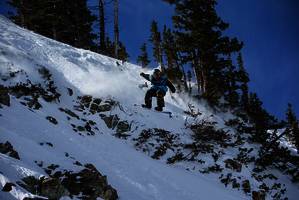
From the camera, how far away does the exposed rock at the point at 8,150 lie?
229 inches

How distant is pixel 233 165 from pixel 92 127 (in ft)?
21.8

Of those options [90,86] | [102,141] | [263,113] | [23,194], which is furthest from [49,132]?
[263,113]

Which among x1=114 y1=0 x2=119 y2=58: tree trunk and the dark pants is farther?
x1=114 y1=0 x2=119 y2=58: tree trunk

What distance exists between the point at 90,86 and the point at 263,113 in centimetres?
1214

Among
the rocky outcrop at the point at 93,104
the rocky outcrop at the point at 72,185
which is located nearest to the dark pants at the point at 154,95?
the rocky outcrop at the point at 93,104

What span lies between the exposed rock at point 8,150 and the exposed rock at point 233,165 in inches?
380

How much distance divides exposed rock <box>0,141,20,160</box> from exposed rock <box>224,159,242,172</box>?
9.66 meters

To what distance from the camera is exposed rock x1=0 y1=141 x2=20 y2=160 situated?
5809mm

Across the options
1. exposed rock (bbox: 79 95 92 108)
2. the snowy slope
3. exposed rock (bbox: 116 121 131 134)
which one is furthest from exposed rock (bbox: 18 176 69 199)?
exposed rock (bbox: 79 95 92 108)

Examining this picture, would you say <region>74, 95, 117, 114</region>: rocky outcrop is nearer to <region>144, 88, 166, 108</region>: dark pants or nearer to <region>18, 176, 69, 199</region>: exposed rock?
<region>144, 88, 166, 108</region>: dark pants

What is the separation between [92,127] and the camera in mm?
11297

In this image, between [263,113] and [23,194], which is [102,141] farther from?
[263,113]

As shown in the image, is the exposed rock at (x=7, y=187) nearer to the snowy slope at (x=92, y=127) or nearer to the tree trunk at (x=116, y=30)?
the snowy slope at (x=92, y=127)

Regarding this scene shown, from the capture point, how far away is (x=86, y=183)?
6344 mm
